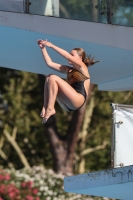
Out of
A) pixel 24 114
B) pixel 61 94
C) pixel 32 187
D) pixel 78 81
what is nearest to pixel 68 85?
pixel 61 94

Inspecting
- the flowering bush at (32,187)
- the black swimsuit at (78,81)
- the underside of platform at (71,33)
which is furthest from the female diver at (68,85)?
the flowering bush at (32,187)

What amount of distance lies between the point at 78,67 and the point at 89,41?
2286mm

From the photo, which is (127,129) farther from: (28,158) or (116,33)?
(28,158)

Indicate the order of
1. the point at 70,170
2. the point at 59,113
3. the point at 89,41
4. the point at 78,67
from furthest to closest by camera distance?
the point at 59,113, the point at 70,170, the point at 89,41, the point at 78,67

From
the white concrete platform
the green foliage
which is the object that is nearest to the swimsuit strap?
the white concrete platform

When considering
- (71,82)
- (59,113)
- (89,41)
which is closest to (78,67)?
(71,82)

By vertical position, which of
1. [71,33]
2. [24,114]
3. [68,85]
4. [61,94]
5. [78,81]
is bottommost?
[61,94]

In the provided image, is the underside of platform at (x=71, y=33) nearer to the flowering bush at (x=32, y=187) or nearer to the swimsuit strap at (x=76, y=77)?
the swimsuit strap at (x=76, y=77)

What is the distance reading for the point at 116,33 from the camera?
42.7 feet

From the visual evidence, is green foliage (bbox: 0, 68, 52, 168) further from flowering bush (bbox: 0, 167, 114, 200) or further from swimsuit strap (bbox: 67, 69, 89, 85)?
swimsuit strap (bbox: 67, 69, 89, 85)

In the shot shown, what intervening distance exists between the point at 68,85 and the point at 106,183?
2.17 m

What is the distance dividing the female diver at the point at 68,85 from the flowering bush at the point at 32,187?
8851mm

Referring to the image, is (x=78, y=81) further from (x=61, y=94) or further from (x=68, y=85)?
(x=61, y=94)

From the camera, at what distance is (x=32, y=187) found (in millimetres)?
19938
